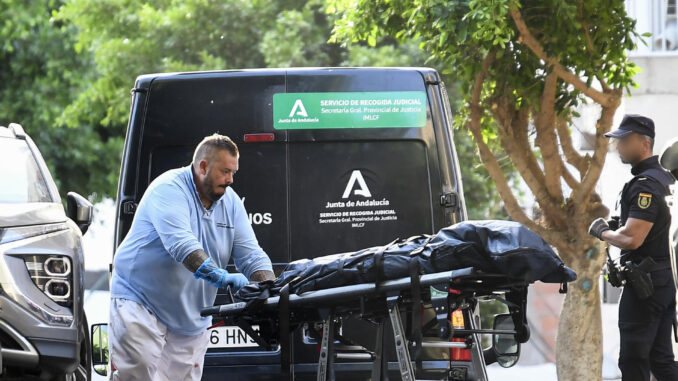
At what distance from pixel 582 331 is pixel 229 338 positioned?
14.1 feet

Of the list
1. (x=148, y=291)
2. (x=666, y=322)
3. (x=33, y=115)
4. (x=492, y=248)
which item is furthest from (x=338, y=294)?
(x=33, y=115)

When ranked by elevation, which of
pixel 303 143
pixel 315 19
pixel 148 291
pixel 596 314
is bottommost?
pixel 596 314

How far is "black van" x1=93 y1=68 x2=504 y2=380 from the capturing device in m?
7.22

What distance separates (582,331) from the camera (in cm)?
1048

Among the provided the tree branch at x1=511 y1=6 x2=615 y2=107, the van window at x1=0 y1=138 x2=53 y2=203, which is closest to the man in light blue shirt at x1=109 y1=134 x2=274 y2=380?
the van window at x1=0 y1=138 x2=53 y2=203

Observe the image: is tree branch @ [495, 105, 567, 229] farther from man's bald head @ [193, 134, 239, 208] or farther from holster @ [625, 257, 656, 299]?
man's bald head @ [193, 134, 239, 208]

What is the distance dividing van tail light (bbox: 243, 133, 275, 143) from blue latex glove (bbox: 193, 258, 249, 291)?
4.91 feet

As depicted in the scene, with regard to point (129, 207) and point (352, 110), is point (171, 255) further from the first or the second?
point (352, 110)

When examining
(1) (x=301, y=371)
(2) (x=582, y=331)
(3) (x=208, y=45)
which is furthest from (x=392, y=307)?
(3) (x=208, y=45)

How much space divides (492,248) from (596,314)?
5793 millimetres

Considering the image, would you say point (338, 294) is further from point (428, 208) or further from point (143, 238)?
point (428, 208)

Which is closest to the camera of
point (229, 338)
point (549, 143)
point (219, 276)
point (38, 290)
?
point (219, 276)

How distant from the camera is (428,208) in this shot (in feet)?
23.7

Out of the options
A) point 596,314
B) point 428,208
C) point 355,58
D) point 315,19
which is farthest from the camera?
point 315,19
